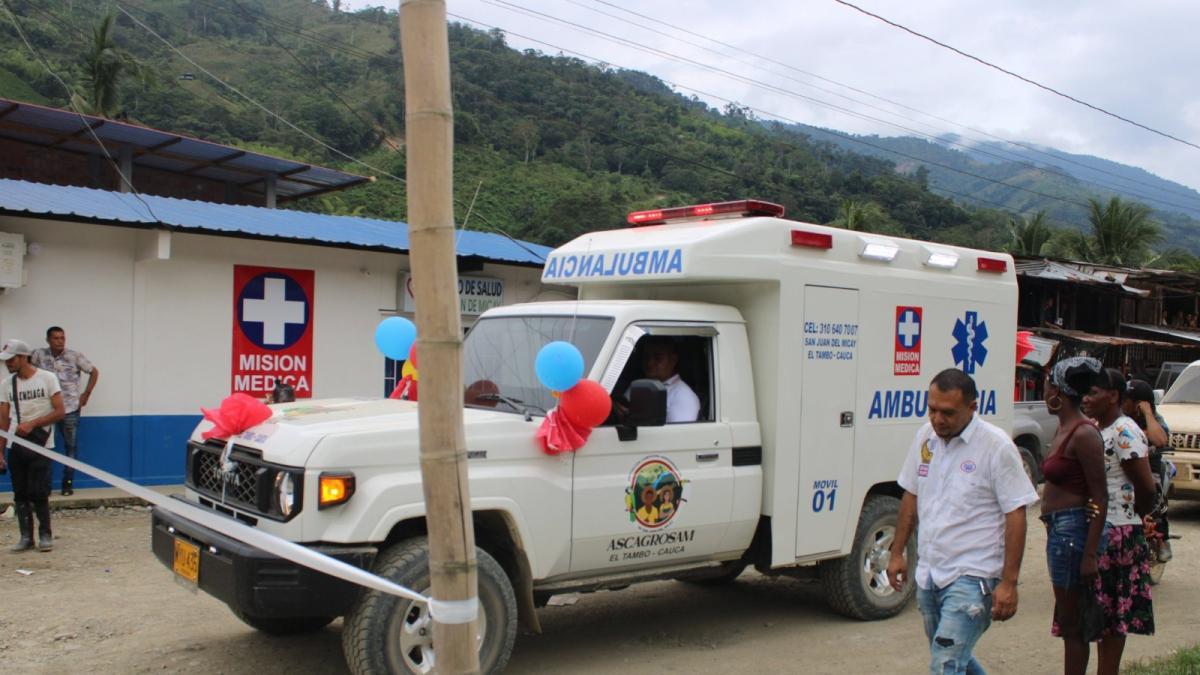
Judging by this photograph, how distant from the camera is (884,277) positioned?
22.1 feet

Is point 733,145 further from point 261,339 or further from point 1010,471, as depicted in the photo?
point 1010,471

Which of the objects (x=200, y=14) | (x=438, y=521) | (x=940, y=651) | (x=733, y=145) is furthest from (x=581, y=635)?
(x=200, y=14)

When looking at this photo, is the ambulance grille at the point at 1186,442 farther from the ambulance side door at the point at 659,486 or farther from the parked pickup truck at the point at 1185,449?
the ambulance side door at the point at 659,486

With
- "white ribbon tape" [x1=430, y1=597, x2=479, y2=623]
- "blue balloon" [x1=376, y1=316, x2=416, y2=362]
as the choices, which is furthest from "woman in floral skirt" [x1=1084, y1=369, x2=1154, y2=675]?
"blue balloon" [x1=376, y1=316, x2=416, y2=362]

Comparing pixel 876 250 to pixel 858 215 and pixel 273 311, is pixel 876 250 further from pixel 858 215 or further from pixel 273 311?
pixel 858 215

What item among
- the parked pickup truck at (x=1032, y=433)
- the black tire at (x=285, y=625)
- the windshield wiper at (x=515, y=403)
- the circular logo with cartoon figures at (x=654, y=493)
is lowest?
the black tire at (x=285, y=625)

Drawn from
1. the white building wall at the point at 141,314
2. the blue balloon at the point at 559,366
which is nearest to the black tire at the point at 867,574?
the blue balloon at the point at 559,366

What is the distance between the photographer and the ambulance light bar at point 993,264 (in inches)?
297

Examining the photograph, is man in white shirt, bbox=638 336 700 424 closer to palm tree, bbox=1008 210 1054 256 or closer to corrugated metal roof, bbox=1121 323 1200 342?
corrugated metal roof, bbox=1121 323 1200 342

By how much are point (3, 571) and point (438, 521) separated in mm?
6884

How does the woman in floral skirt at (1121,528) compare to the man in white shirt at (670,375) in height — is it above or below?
below

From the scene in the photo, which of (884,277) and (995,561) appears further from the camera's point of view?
(884,277)

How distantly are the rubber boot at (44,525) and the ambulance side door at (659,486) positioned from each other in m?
5.33

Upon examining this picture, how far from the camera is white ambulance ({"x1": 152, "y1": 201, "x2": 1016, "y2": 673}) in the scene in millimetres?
4648
